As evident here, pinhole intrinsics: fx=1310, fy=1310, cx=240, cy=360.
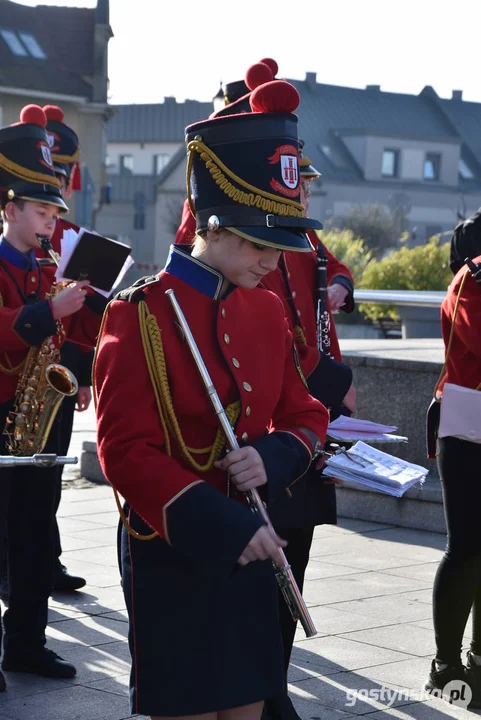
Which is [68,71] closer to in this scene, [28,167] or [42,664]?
[28,167]

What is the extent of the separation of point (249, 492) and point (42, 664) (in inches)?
92.2

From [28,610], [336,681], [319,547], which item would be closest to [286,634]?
[336,681]

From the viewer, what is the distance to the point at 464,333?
16.3ft

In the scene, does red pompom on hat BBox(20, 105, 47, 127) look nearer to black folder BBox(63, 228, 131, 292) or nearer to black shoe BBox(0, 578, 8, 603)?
black folder BBox(63, 228, 131, 292)

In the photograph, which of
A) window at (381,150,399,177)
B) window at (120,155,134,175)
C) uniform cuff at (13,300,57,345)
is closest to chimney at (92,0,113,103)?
window at (381,150,399,177)

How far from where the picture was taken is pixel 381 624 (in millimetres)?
6117

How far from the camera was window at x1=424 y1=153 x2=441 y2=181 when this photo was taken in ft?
229

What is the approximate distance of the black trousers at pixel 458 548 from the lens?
Answer: 5051mm

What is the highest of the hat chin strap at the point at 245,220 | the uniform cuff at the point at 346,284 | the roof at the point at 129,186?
the roof at the point at 129,186

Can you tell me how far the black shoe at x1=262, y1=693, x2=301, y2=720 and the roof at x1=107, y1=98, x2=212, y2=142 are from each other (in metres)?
74.3

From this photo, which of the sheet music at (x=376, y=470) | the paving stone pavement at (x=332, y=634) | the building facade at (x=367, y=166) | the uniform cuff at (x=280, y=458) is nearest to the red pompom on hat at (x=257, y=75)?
the uniform cuff at (x=280, y=458)

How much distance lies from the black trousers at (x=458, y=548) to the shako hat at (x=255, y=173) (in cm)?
190

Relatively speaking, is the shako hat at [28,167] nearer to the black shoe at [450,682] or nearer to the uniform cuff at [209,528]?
the black shoe at [450,682]

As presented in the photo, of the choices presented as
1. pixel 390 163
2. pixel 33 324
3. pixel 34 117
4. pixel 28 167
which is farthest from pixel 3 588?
pixel 390 163
